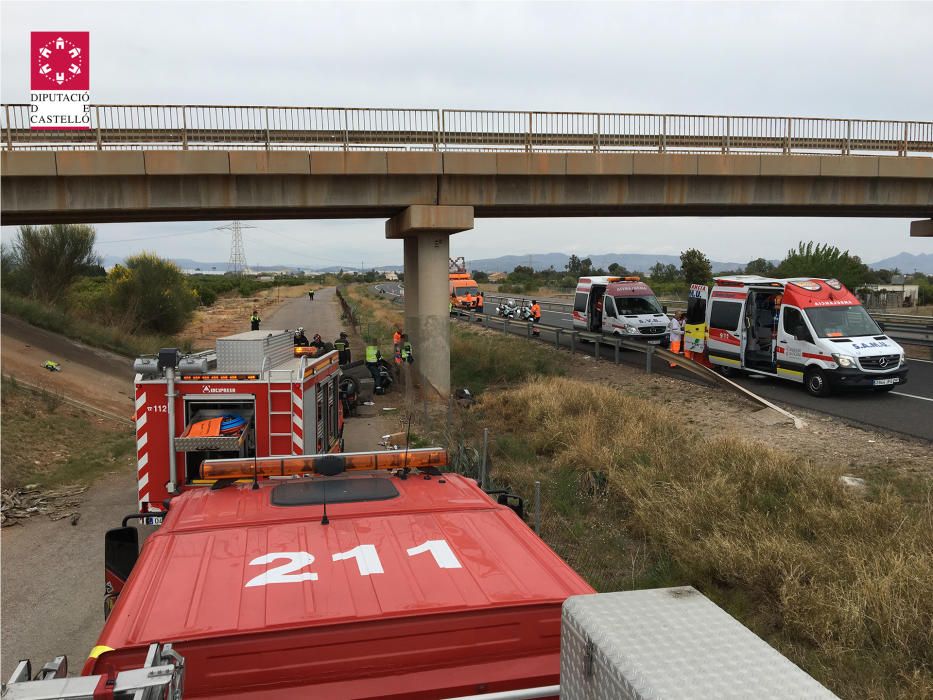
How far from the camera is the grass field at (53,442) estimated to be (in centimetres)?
1225

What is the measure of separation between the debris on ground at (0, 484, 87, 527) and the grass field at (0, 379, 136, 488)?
0.36 metres

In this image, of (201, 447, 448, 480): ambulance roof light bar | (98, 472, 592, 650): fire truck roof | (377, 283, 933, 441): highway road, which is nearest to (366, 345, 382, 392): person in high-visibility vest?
(377, 283, 933, 441): highway road

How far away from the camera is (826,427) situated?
1372 cm

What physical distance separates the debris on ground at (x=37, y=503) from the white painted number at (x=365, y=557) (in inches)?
316

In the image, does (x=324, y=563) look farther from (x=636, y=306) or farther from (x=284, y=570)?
(x=636, y=306)

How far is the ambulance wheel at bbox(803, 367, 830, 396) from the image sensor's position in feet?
55.1

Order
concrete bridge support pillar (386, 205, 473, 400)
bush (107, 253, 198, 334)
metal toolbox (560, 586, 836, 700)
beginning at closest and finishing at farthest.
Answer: metal toolbox (560, 586, 836, 700) < concrete bridge support pillar (386, 205, 473, 400) < bush (107, 253, 198, 334)

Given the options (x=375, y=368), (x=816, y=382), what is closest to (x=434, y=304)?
(x=375, y=368)

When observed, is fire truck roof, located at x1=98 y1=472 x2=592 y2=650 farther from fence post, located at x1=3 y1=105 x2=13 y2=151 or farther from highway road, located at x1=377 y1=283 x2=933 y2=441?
fence post, located at x1=3 y1=105 x2=13 y2=151

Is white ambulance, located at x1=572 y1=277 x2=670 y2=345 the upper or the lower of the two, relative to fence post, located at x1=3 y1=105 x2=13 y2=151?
lower

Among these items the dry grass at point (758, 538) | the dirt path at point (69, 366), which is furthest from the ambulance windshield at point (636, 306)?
the dirt path at point (69, 366)

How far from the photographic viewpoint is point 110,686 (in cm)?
219

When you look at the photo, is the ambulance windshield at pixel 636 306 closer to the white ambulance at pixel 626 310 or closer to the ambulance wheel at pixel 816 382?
the white ambulance at pixel 626 310

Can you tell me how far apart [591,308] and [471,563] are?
2563cm
